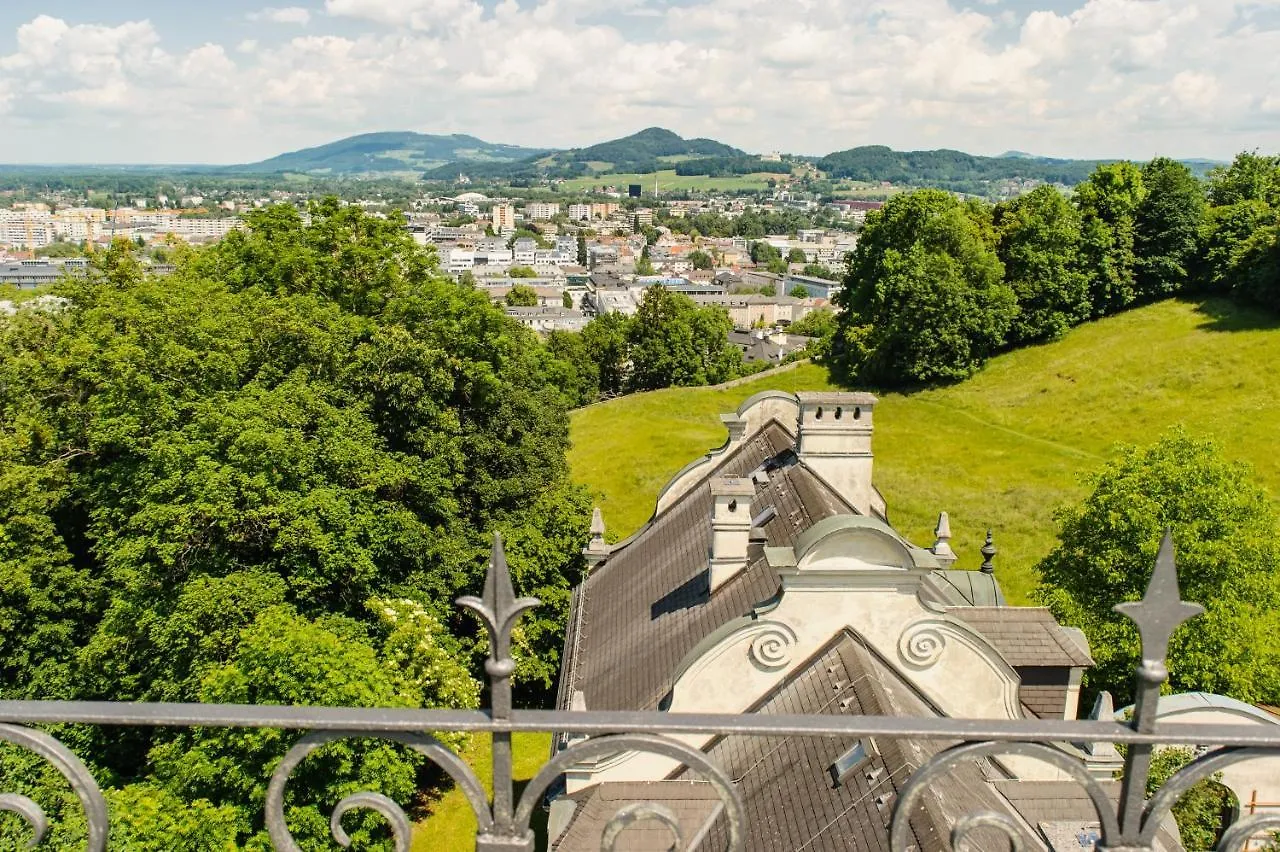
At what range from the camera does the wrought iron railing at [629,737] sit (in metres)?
3.72

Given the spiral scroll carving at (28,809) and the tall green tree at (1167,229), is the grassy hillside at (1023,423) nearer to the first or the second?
the tall green tree at (1167,229)

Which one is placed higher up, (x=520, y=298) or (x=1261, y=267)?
(x=1261, y=267)

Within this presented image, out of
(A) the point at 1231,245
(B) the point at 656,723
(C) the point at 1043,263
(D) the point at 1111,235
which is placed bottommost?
(B) the point at 656,723

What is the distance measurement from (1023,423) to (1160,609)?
5540 centimetres

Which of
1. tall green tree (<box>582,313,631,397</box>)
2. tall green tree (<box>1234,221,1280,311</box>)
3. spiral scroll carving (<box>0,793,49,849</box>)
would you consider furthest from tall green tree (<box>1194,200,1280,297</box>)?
spiral scroll carving (<box>0,793,49,849</box>)

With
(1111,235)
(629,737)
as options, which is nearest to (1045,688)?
(629,737)

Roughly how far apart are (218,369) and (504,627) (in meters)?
25.0

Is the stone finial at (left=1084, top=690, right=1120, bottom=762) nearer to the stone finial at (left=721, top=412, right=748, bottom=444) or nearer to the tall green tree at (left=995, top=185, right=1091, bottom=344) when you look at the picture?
the stone finial at (left=721, top=412, right=748, bottom=444)

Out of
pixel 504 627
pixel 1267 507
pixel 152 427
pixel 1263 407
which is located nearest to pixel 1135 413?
pixel 1263 407

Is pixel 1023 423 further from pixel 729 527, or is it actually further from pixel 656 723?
pixel 656 723

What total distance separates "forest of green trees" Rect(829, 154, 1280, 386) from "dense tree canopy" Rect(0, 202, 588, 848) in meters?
37.1

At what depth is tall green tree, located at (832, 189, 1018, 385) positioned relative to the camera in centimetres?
6122

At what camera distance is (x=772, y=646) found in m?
14.4

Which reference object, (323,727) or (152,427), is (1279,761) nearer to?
(323,727)
